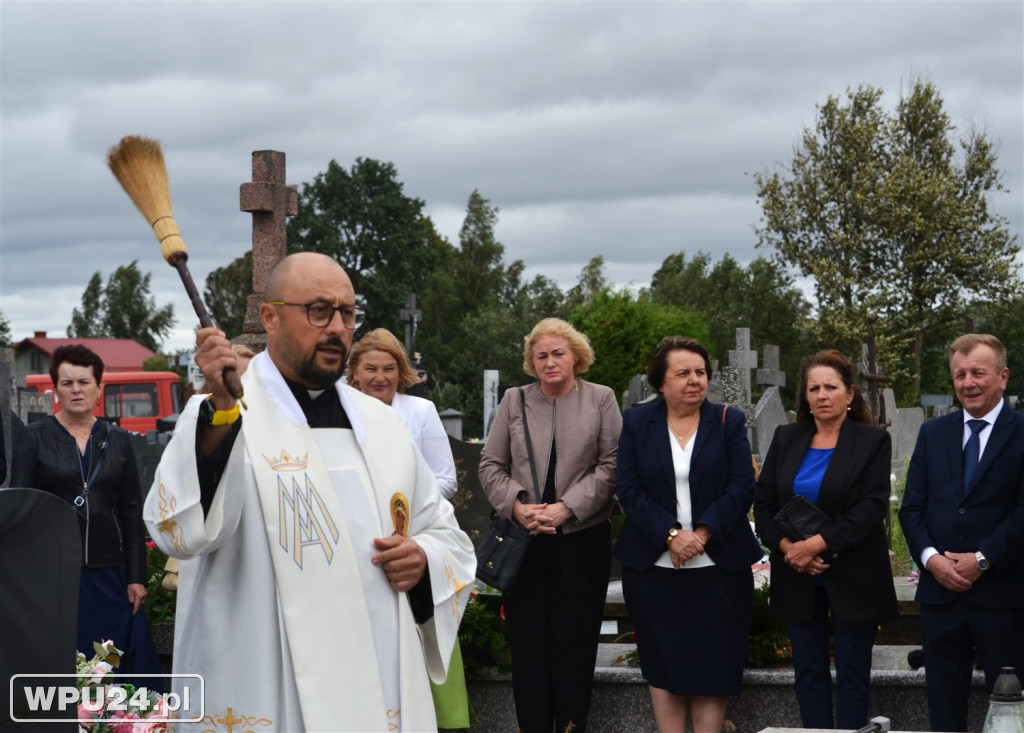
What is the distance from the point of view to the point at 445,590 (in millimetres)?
3627

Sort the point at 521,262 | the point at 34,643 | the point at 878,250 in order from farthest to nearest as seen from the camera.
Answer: the point at 521,262 → the point at 878,250 → the point at 34,643

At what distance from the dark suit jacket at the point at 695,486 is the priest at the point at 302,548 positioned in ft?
6.90

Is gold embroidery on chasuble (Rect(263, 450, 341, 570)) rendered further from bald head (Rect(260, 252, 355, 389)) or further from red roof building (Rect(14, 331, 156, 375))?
red roof building (Rect(14, 331, 156, 375))

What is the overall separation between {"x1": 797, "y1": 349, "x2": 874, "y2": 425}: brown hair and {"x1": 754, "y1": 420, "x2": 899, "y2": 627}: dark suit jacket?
115 millimetres

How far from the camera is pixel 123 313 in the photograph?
7969cm

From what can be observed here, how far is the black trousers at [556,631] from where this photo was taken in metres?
5.90

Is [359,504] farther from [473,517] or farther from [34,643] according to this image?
[473,517]

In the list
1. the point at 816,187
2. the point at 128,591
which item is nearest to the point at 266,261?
the point at 128,591

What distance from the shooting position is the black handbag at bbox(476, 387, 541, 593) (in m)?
5.84

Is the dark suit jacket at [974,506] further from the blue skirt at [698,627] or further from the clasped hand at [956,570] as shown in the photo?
the blue skirt at [698,627]

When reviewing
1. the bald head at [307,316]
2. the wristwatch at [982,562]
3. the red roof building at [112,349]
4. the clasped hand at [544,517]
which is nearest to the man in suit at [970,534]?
the wristwatch at [982,562]

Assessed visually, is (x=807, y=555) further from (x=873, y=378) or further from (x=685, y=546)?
(x=873, y=378)

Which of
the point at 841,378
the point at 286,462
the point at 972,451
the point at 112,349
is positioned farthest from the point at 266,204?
the point at 112,349

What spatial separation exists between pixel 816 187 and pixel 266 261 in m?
30.0
